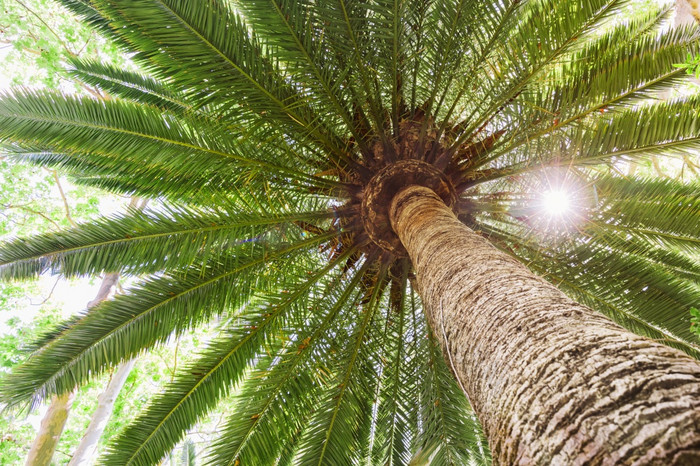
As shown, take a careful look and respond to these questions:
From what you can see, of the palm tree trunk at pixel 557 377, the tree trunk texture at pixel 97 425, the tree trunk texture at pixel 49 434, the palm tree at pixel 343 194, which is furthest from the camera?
the tree trunk texture at pixel 97 425

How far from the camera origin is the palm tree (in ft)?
10.8

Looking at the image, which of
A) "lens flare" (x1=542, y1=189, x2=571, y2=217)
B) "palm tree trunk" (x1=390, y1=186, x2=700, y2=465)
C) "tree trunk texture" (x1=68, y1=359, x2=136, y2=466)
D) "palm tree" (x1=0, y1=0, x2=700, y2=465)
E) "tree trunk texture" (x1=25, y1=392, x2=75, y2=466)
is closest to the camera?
"palm tree trunk" (x1=390, y1=186, x2=700, y2=465)

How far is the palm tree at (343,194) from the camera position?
3281mm

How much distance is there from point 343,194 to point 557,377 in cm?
333

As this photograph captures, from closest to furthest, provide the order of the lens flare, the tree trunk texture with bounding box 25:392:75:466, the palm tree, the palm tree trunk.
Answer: the palm tree trunk < the palm tree < the lens flare < the tree trunk texture with bounding box 25:392:75:466

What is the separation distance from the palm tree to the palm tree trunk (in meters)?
0.59

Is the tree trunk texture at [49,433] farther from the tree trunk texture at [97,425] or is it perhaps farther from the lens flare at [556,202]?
the lens flare at [556,202]

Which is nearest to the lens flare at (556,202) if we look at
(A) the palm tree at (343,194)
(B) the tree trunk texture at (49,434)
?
(A) the palm tree at (343,194)

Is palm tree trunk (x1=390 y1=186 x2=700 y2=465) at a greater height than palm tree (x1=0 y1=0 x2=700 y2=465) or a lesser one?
lesser

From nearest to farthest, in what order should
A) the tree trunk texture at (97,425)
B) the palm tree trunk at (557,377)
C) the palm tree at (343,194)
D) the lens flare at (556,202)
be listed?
the palm tree trunk at (557,377), the palm tree at (343,194), the lens flare at (556,202), the tree trunk texture at (97,425)

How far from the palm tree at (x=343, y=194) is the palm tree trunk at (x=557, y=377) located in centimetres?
59

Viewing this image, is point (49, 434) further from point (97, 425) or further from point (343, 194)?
point (343, 194)

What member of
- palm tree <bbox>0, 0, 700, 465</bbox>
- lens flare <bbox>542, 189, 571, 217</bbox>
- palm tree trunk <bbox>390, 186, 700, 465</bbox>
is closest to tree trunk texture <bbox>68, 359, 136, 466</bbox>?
palm tree <bbox>0, 0, 700, 465</bbox>

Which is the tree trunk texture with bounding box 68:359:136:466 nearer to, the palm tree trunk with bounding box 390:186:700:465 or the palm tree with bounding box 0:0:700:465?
the palm tree with bounding box 0:0:700:465
